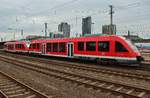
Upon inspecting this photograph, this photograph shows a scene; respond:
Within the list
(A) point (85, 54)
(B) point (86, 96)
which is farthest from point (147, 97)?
(A) point (85, 54)

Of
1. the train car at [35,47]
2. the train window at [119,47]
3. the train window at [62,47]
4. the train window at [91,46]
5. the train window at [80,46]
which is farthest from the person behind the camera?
the train car at [35,47]

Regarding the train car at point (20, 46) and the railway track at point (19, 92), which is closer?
the railway track at point (19, 92)

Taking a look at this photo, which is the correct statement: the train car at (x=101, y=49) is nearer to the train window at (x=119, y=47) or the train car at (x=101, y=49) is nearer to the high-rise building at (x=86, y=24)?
the train window at (x=119, y=47)

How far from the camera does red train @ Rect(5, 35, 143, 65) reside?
61.2ft

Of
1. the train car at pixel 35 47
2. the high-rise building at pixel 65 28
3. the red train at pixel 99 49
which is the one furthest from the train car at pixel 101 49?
the high-rise building at pixel 65 28

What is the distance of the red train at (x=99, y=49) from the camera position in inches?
734

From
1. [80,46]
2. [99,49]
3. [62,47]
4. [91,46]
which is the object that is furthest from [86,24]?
[99,49]

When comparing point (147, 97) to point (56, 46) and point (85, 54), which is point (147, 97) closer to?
point (85, 54)

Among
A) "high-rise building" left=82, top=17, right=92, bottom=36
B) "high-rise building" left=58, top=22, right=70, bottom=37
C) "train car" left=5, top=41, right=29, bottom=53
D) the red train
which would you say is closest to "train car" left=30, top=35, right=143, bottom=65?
the red train

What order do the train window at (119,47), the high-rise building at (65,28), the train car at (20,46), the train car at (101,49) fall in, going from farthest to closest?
the high-rise building at (65,28)
the train car at (20,46)
the train window at (119,47)
the train car at (101,49)

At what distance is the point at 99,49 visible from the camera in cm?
2148

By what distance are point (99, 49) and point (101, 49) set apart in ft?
0.91

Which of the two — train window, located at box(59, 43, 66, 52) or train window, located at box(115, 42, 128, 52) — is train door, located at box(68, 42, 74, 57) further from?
train window, located at box(115, 42, 128, 52)

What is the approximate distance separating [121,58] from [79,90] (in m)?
9.79
